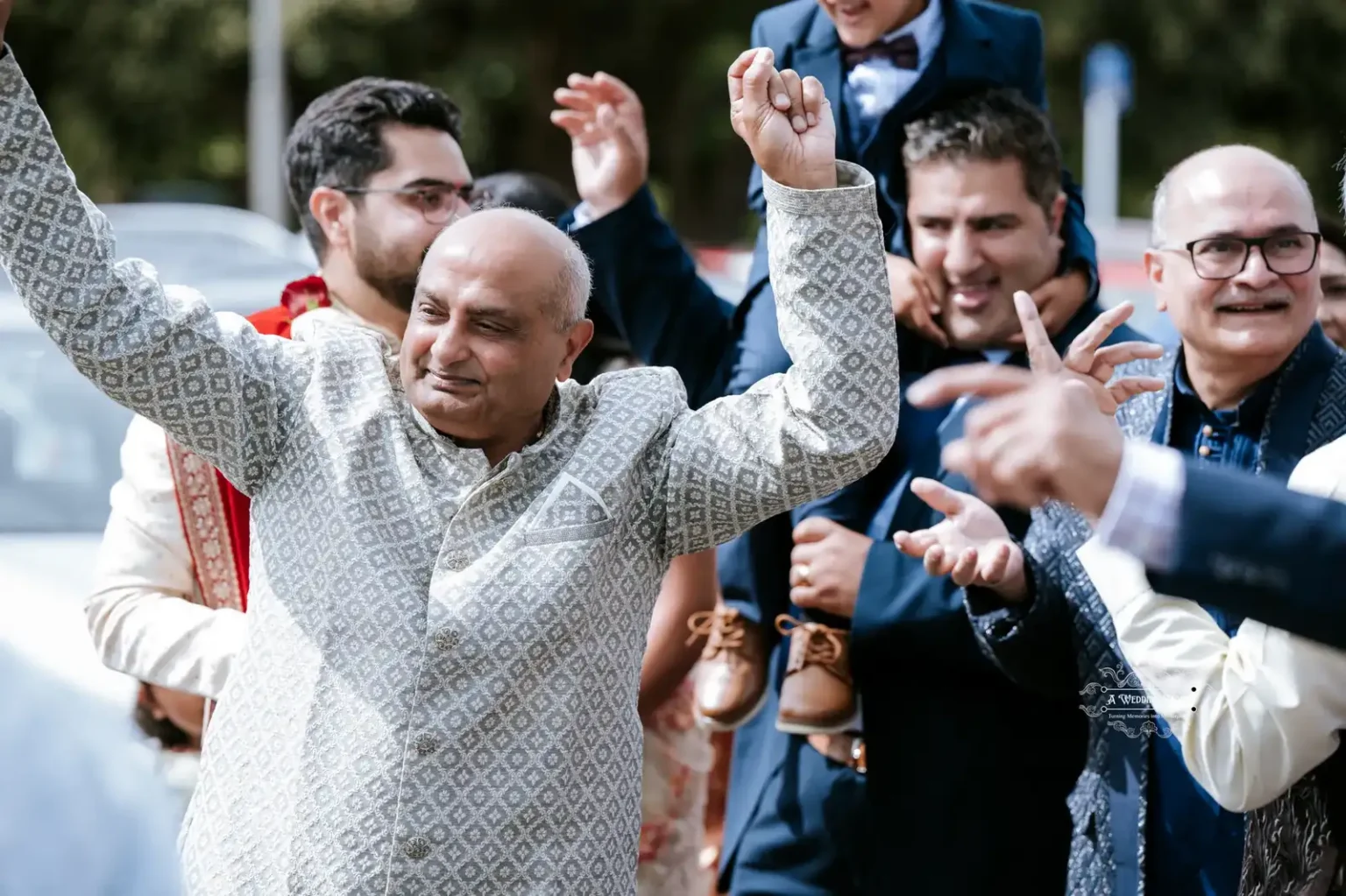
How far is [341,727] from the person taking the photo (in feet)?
7.93

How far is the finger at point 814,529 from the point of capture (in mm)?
3334

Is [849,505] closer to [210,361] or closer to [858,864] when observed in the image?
[858,864]

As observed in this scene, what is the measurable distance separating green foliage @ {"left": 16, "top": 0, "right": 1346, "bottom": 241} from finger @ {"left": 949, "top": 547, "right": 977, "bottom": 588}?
12656 millimetres

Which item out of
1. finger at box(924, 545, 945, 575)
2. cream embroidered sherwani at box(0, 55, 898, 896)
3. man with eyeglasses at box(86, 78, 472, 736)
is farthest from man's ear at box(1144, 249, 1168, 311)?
man with eyeglasses at box(86, 78, 472, 736)

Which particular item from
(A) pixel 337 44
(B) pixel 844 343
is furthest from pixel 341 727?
(A) pixel 337 44

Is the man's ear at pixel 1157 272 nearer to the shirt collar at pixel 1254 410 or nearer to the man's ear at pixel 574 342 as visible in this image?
the shirt collar at pixel 1254 410

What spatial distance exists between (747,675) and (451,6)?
44.2ft

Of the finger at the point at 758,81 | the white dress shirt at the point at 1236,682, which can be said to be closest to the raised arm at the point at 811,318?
the finger at the point at 758,81

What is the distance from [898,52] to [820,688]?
125 centimetres

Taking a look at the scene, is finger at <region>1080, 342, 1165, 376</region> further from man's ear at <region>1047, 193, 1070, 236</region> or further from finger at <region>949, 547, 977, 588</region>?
man's ear at <region>1047, 193, 1070, 236</region>

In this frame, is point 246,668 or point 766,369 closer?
point 246,668

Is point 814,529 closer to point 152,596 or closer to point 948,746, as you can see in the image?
point 948,746

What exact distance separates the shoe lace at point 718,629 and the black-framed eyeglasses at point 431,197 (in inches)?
34.6

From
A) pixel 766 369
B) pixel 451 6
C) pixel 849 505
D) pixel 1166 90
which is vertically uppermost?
pixel 766 369
